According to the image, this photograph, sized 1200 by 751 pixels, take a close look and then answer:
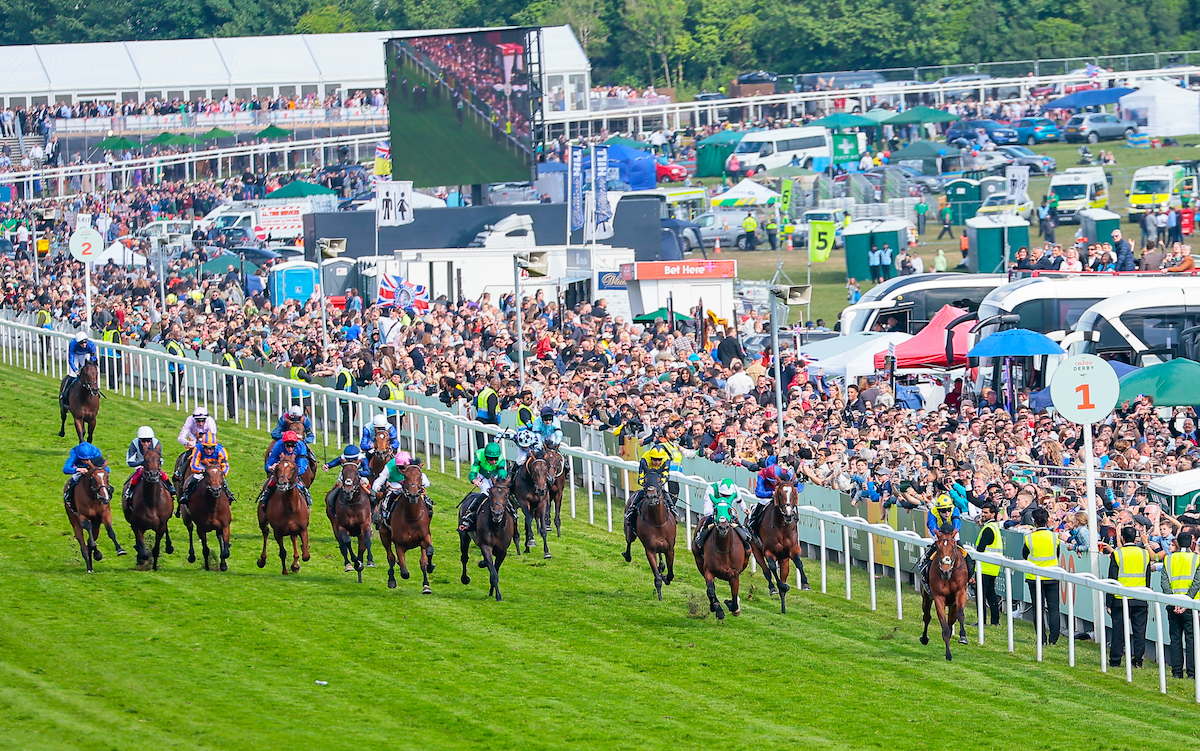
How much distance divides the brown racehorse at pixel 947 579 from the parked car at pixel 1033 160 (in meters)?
38.2

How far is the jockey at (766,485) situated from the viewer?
52.5ft

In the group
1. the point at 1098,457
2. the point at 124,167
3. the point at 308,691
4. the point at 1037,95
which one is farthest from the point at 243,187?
the point at 308,691

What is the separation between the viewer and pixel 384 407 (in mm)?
22594

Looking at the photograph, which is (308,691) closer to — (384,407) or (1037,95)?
(384,407)

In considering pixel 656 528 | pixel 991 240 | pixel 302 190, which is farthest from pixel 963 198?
pixel 656 528

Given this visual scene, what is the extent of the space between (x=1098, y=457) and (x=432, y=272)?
18081 millimetres

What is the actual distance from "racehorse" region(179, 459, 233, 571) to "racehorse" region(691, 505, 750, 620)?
4398 millimetres

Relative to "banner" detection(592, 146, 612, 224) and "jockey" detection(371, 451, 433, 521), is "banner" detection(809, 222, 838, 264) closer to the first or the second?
"banner" detection(592, 146, 612, 224)

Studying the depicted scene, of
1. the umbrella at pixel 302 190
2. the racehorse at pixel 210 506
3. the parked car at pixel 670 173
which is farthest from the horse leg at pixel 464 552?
the parked car at pixel 670 173

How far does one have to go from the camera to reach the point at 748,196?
156ft

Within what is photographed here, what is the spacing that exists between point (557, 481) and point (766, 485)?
3.31 meters

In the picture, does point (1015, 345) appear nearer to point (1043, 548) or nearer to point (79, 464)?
point (1043, 548)

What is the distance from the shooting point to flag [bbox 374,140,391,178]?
2064 inches

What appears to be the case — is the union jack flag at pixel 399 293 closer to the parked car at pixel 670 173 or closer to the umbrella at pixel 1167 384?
the umbrella at pixel 1167 384
